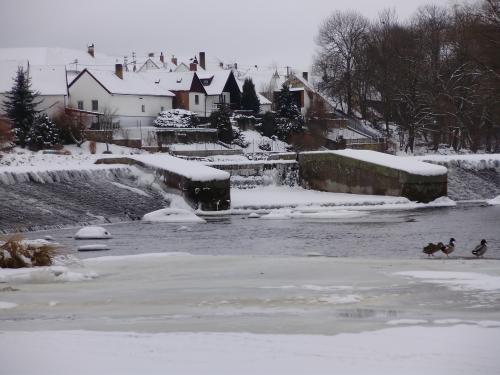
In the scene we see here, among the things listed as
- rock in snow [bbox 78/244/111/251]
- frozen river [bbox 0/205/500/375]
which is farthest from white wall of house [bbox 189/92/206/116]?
frozen river [bbox 0/205/500/375]

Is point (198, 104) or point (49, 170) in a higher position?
point (198, 104)

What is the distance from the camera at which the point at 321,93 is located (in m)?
79.9

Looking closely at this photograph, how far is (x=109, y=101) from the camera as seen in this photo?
204 feet

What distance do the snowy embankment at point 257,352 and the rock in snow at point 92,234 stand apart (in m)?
12.6

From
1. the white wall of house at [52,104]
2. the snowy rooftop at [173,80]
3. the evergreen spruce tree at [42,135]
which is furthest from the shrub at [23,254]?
the snowy rooftop at [173,80]

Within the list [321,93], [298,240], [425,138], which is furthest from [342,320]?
[321,93]

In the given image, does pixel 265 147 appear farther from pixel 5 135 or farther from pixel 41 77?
pixel 5 135

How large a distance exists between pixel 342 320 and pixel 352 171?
23817mm

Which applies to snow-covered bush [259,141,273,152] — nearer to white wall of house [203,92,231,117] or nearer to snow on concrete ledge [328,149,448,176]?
white wall of house [203,92,231,117]

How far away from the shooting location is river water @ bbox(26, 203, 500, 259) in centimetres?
1747

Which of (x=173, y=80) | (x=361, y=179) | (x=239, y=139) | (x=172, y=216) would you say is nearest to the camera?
(x=172, y=216)

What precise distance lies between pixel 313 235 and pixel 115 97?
43864 mm

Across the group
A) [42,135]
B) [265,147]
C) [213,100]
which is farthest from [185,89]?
[42,135]

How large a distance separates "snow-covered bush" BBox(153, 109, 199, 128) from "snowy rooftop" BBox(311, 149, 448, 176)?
28.9 meters
